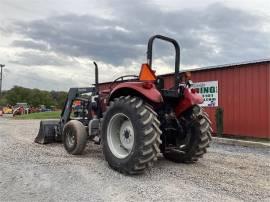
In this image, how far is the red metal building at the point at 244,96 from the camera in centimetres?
1370

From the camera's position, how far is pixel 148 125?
6750 mm

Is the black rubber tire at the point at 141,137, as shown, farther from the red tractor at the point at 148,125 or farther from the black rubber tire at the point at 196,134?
the black rubber tire at the point at 196,134

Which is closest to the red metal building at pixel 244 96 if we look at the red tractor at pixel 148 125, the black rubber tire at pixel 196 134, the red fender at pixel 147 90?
the red tractor at pixel 148 125

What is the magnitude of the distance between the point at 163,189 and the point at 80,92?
5.23 m

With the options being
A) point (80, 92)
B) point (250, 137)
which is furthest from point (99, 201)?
point (250, 137)

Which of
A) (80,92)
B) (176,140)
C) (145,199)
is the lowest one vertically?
(145,199)

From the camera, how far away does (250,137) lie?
46.3ft

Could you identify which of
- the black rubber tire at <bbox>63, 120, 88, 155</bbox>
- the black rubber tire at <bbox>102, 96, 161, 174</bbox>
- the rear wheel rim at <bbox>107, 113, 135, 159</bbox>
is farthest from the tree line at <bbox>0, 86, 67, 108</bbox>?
the black rubber tire at <bbox>102, 96, 161, 174</bbox>

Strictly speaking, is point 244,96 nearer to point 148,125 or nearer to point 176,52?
point 176,52

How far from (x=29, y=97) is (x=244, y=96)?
252 ft

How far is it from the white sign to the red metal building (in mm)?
164

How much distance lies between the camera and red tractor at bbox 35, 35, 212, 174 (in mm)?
6793

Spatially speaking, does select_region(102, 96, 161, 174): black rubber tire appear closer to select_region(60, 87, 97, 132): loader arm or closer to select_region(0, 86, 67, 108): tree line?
select_region(60, 87, 97, 132): loader arm

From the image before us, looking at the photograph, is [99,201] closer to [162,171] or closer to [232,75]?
[162,171]
